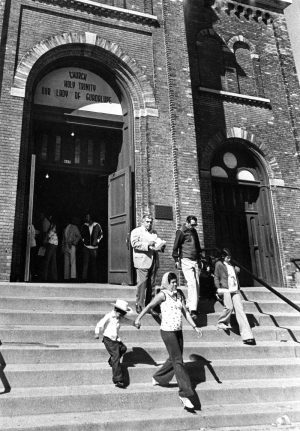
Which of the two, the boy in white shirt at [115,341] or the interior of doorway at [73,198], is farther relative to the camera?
the interior of doorway at [73,198]

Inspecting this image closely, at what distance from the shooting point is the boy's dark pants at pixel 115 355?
14.8 feet

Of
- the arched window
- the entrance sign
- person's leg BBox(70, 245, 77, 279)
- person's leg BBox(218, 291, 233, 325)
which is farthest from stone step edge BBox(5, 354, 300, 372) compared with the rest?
the arched window

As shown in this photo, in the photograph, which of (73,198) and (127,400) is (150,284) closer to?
(127,400)

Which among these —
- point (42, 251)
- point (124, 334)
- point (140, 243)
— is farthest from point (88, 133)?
point (124, 334)

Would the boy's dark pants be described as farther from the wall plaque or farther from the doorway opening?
the doorway opening

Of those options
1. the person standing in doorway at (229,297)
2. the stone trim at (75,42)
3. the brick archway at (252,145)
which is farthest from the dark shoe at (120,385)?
the brick archway at (252,145)

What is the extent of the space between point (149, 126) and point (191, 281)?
4563 mm

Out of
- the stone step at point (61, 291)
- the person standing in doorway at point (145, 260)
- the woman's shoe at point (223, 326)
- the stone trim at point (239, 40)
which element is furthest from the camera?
the stone trim at point (239, 40)

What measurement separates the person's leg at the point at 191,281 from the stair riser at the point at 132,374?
4.25 feet

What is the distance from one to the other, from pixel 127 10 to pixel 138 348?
898 centimetres

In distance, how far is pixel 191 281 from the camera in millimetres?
6566

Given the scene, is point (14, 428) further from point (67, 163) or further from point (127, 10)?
point (127, 10)

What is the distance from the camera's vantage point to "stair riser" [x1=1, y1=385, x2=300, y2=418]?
3.99 m

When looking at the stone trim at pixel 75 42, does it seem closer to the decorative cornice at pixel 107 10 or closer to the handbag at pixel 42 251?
the decorative cornice at pixel 107 10
